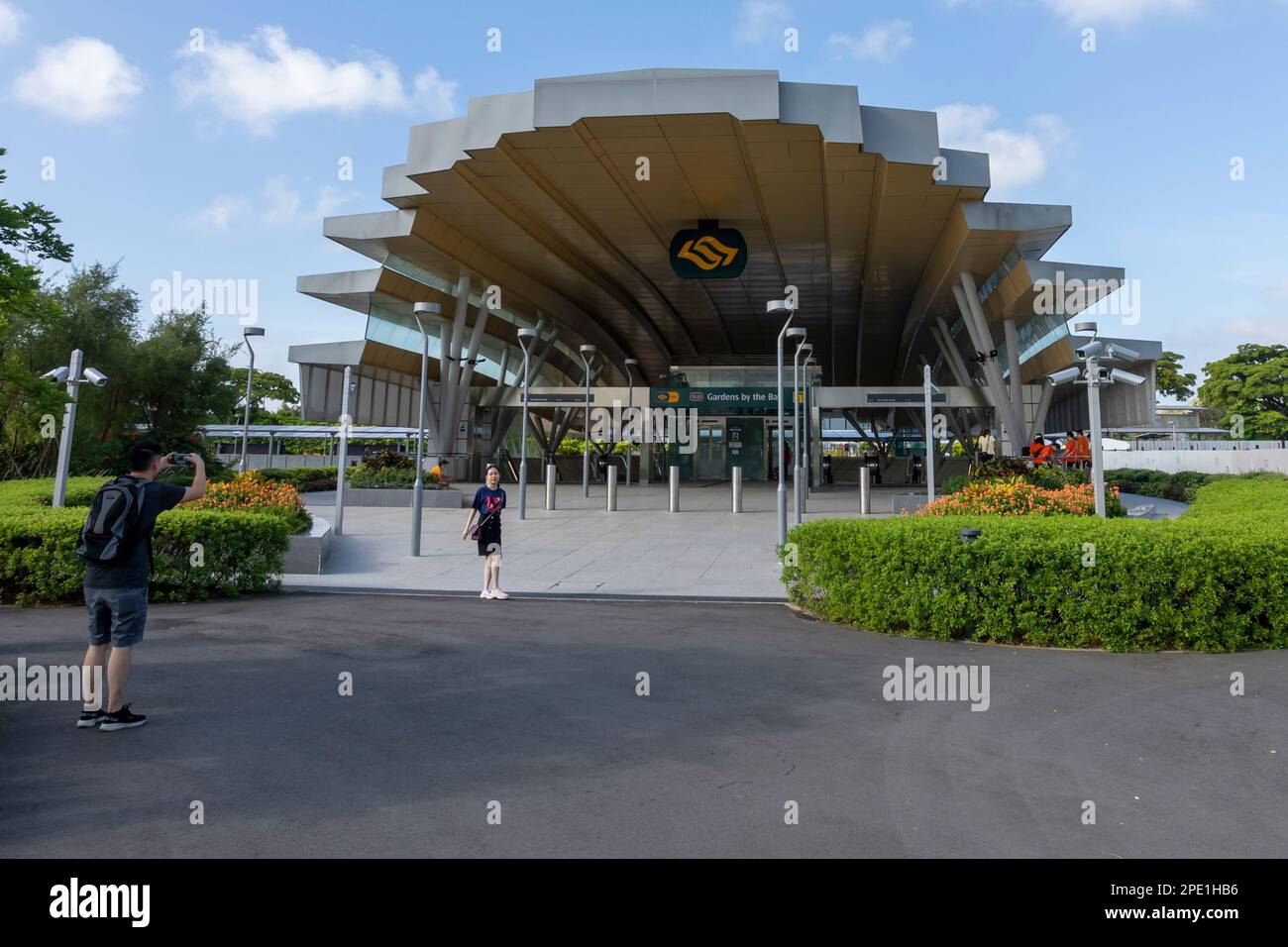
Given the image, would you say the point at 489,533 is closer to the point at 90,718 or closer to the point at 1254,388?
the point at 90,718

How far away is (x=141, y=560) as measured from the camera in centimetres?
500

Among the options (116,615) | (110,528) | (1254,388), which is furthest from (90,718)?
(1254,388)

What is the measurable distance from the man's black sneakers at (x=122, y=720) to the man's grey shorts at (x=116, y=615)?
0.40 metres

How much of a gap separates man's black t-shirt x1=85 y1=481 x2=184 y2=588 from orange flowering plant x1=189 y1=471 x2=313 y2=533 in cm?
752

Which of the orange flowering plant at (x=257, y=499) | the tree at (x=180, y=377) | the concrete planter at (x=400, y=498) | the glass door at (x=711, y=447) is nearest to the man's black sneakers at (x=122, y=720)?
the orange flowering plant at (x=257, y=499)

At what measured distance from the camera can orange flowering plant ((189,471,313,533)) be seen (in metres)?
12.7

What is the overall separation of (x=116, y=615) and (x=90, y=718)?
2.05 feet

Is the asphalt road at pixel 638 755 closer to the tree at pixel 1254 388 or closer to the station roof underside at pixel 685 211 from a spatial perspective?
the station roof underside at pixel 685 211

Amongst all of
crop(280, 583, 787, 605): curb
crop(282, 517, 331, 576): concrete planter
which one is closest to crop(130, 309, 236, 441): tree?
crop(282, 517, 331, 576): concrete planter

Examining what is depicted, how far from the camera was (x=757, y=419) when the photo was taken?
4025 cm

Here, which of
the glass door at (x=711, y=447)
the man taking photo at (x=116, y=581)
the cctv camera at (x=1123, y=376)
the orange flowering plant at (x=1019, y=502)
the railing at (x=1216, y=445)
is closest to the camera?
the man taking photo at (x=116, y=581)

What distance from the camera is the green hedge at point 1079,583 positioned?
717 centimetres

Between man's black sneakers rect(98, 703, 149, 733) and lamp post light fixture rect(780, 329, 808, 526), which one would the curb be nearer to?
lamp post light fixture rect(780, 329, 808, 526)
